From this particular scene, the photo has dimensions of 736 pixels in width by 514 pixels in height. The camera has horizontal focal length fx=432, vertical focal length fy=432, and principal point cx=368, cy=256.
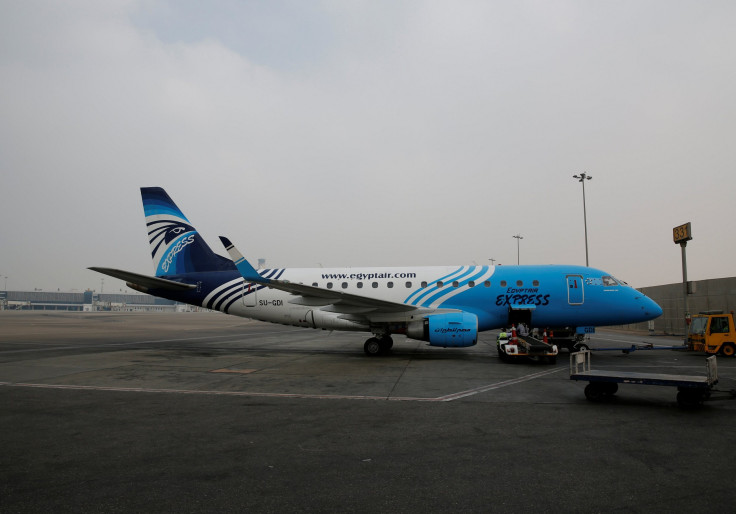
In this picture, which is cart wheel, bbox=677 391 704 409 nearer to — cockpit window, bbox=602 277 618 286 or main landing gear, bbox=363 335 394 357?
cockpit window, bbox=602 277 618 286

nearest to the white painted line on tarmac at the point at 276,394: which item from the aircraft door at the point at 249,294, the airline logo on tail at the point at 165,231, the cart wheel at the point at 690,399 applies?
the cart wheel at the point at 690,399

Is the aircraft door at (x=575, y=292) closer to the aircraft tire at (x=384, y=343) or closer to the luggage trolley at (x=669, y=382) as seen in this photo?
the aircraft tire at (x=384, y=343)

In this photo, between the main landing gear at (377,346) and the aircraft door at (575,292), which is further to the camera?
the main landing gear at (377,346)

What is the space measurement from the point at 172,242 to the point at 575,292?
58.7ft

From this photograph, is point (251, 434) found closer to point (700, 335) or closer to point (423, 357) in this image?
point (423, 357)

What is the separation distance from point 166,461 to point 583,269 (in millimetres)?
16851

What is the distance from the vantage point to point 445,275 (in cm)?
1798

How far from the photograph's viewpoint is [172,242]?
67.1 ft

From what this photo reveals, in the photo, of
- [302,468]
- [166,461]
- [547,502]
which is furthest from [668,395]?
[166,461]

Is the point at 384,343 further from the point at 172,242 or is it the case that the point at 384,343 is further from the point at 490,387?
the point at 172,242

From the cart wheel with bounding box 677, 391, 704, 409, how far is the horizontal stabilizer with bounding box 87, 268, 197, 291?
17.6 m

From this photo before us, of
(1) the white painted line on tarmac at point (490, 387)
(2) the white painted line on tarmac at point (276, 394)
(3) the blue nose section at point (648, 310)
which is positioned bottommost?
(2) the white painted line on tarmac at point (276, 394)

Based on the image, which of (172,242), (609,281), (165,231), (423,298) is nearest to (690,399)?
(609,281)

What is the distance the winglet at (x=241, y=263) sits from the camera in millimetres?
15016
